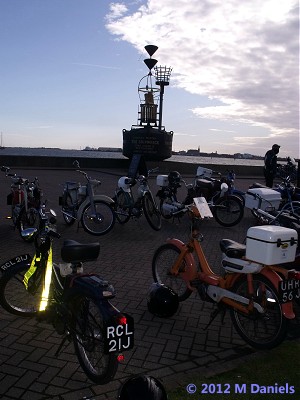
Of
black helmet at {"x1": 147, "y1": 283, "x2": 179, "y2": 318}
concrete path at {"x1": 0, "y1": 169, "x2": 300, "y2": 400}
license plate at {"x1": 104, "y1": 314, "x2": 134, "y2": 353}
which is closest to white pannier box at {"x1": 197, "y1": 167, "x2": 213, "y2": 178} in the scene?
concrete path at {"x1": 0, "y1": 169, "x2": 300, "y2": 400}

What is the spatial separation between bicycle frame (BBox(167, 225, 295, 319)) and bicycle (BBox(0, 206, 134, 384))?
1285mm

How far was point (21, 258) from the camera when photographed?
170 inches

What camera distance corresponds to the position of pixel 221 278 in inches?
175

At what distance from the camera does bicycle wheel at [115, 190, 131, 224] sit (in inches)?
381

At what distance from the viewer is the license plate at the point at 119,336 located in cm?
296

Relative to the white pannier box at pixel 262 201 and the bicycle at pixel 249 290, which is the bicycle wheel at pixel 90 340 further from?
the white pannier box at pixel 262 201

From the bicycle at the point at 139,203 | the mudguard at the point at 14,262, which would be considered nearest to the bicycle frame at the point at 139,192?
the bicycle at the point at 139,203

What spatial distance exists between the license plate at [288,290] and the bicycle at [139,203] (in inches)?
225

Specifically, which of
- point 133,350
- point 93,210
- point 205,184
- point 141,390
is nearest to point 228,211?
point 205,184

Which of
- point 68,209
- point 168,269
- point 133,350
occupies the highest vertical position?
point 68,209

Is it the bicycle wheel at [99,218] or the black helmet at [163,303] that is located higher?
the bicycle wheel at [99,218]

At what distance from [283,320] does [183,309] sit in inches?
61.1

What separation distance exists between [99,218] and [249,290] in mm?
5242

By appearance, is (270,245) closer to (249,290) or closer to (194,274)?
(249,290)
